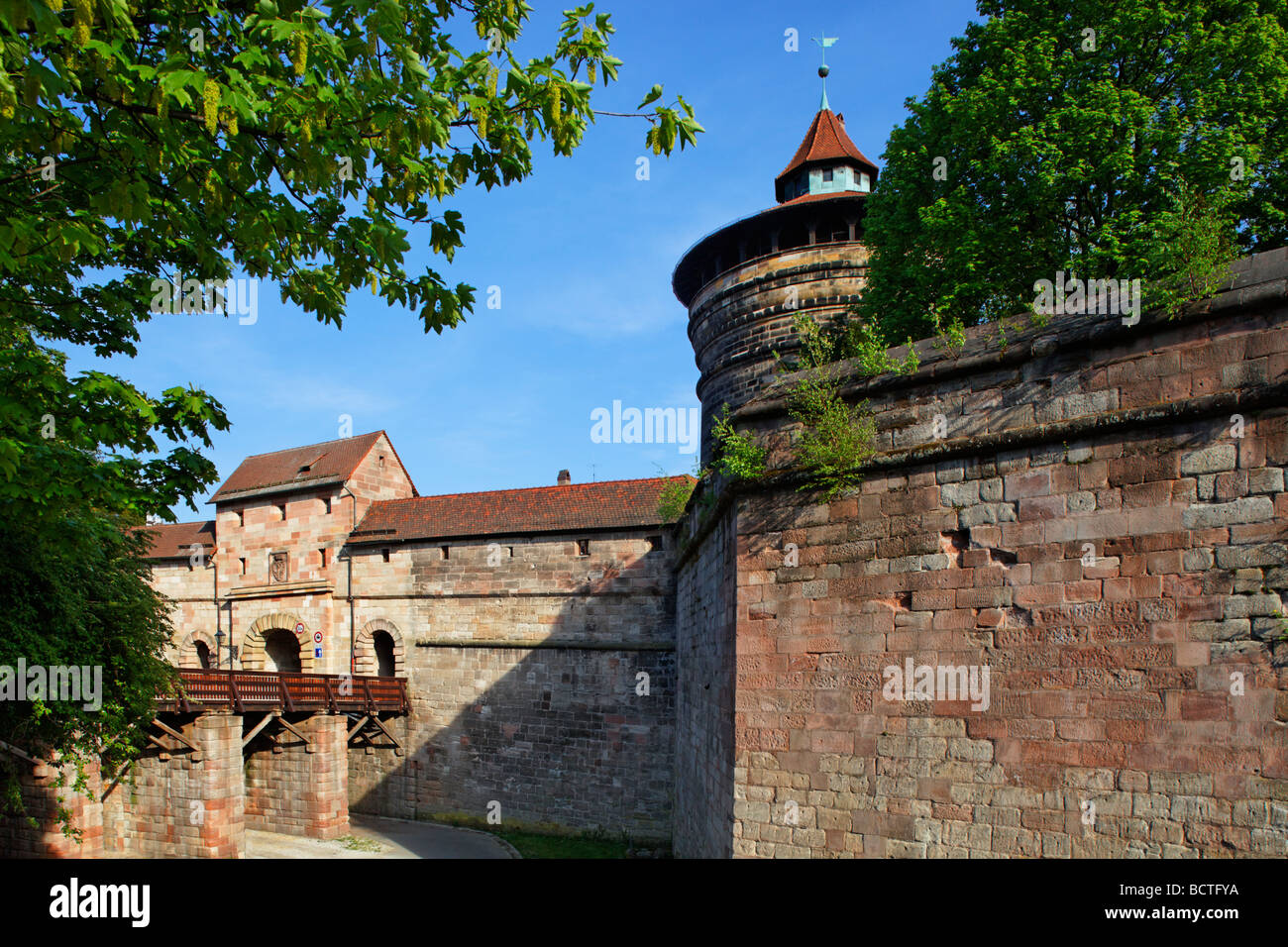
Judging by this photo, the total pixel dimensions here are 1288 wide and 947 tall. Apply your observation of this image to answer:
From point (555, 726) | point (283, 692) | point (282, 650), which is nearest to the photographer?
point (283, 692)

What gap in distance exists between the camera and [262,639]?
78.4ft

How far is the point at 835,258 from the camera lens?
55.5 ft

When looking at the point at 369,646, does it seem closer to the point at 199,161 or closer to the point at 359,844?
the point at 359,844

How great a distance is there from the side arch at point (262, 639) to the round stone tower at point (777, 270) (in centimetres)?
1192

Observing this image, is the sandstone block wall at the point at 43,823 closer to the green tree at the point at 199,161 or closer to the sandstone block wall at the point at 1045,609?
the green tree at the point at 199,161

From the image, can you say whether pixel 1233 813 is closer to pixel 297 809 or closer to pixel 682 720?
pixel 682 720

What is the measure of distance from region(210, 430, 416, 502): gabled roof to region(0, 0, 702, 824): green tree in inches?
677

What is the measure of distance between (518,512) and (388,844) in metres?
7.95

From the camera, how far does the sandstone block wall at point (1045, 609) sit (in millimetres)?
5363

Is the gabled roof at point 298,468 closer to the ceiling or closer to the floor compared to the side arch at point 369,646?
closer to the ceiling

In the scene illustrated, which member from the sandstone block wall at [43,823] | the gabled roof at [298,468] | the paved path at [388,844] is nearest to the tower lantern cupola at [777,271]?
the paved path at [388,844]

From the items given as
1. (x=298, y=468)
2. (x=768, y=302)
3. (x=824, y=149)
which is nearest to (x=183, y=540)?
(x=298, y=468)

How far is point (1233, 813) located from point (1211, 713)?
1.93ft
